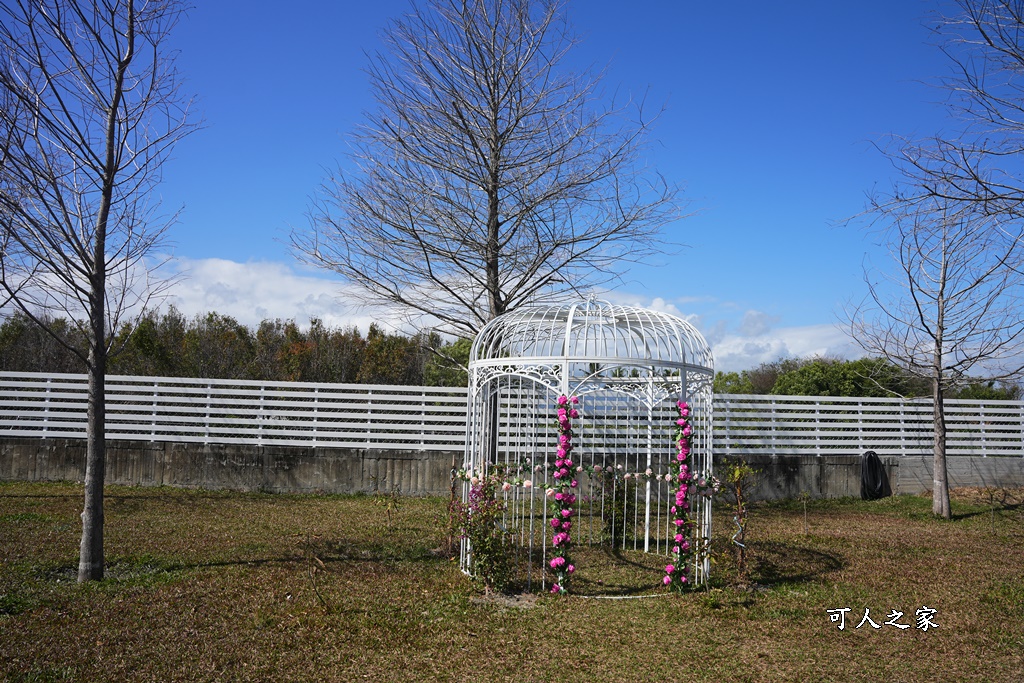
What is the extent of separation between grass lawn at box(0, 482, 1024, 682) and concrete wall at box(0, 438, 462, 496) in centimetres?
246

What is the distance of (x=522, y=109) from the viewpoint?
10.5 m

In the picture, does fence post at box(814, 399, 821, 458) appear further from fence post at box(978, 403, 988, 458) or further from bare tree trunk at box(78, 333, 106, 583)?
bare tree trunk at box(78, 333, 106, 583)

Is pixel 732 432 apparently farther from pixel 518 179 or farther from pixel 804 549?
pixel 518 179

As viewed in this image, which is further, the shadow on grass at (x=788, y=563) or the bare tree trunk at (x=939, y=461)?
the bare tree trunk at (x=939, y=461)

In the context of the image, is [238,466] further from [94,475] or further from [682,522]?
[682,522]

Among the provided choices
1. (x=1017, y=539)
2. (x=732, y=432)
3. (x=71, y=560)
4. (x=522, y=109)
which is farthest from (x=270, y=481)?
(x=1017, y=539)

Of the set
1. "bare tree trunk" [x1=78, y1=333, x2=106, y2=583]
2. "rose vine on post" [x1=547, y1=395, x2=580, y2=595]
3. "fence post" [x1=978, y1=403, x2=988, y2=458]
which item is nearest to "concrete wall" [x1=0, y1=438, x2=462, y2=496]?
"bare tree trunk" [x1=78, y1=333, x2=106, y2=583]

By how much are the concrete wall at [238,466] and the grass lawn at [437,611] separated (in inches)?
96.7

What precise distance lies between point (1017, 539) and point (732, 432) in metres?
4.44

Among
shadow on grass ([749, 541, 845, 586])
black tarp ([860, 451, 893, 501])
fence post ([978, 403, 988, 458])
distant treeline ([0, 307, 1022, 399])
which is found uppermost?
distant treeline ([0, 307, 1022, 399])

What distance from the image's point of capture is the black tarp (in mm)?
12820

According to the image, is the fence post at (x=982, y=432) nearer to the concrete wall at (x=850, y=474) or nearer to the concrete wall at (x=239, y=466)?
the concrete wall at (x=850, y=474)

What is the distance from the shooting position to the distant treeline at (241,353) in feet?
62.4

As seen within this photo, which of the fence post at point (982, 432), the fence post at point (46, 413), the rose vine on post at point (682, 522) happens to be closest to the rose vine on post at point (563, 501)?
the rose vine on post at point (682, 522)
